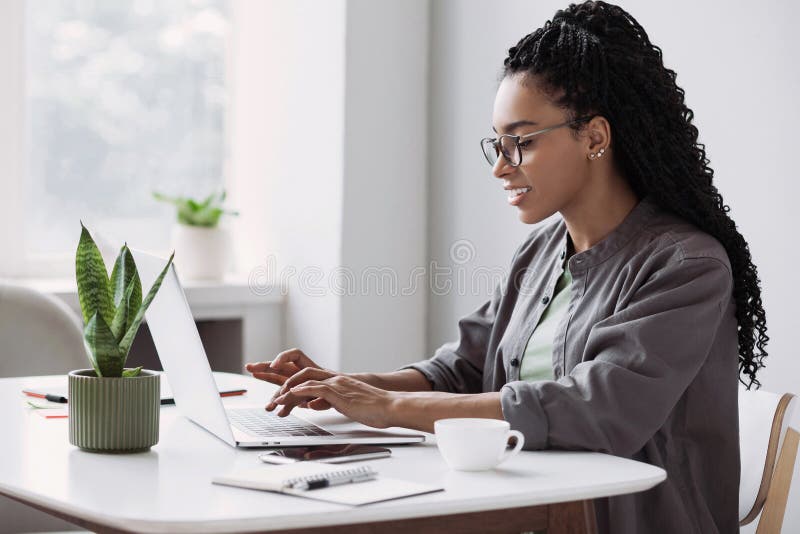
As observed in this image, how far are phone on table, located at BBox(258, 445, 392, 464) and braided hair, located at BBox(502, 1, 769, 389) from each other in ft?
2.20

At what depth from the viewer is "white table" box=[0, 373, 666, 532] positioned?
3.34 feet

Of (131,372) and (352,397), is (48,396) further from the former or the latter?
(352,397)

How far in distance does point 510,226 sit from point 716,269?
1.38 meters

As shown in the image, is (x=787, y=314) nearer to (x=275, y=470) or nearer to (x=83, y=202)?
(x=275, y=470)

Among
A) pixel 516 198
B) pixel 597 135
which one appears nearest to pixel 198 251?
pixel 516 198

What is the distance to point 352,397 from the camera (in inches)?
56.1

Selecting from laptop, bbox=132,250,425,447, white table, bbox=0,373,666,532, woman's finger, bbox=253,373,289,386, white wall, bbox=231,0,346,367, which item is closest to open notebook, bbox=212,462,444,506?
white table, bbox=0,373,666,532

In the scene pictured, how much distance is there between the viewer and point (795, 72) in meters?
2.04

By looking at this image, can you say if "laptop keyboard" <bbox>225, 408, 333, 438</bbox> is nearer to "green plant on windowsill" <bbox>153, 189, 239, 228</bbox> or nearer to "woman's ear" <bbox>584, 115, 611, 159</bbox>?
"woman's ear" <bbox>584, 115, 611, 159</bbox>

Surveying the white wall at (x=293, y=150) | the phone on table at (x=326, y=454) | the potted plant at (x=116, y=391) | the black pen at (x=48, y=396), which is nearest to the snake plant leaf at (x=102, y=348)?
the potted plant at (x=116, y=391)

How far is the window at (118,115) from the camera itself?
3248mm

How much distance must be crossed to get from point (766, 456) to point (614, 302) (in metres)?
0.33

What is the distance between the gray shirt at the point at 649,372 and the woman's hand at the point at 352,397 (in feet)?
0.57

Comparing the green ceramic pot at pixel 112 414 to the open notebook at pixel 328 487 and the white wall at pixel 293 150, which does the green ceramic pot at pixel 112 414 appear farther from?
the white wall at pixel 293 150
